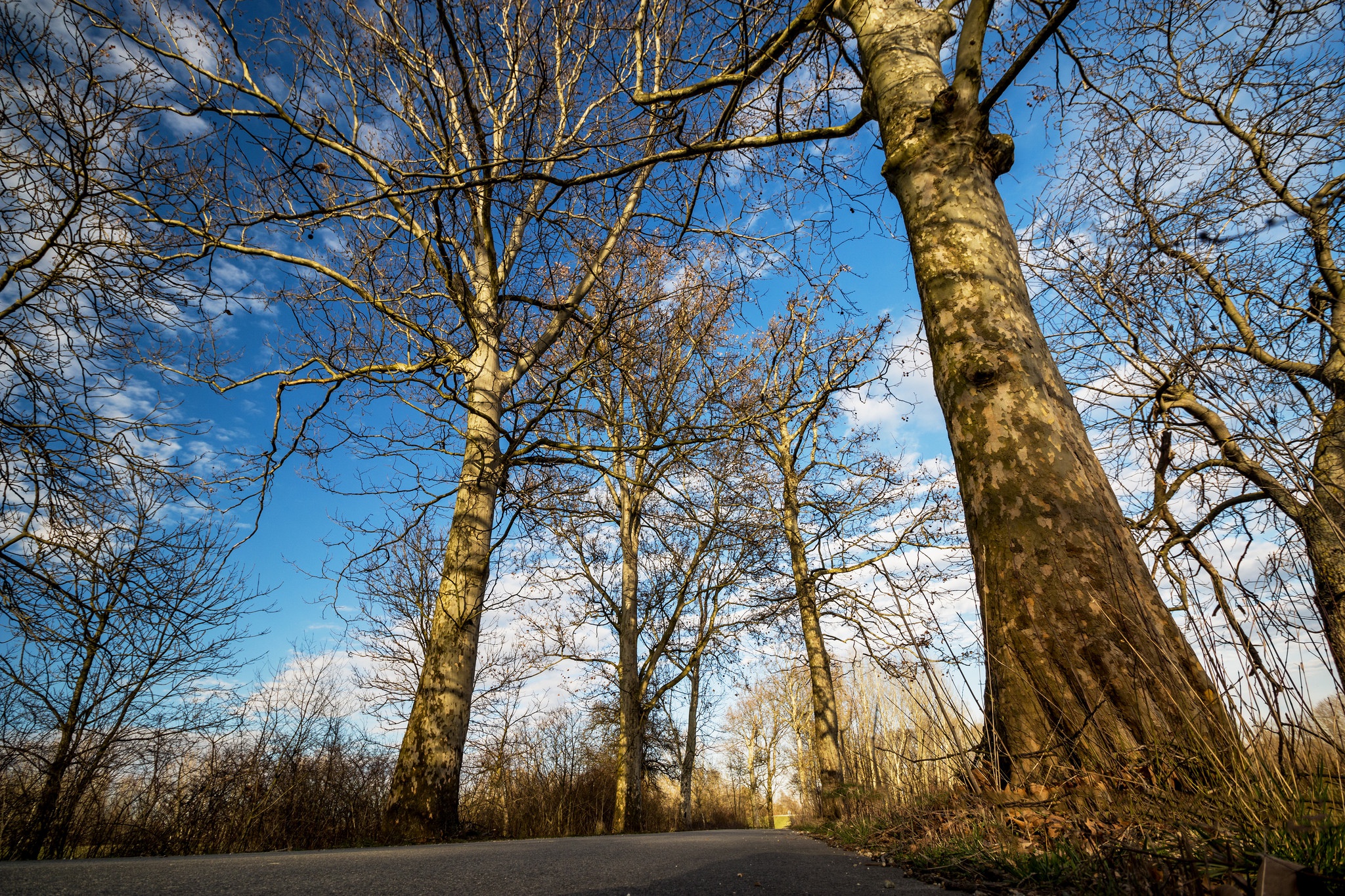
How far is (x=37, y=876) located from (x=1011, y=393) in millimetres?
4151

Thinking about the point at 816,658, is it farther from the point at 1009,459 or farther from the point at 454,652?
the point at 1009,459


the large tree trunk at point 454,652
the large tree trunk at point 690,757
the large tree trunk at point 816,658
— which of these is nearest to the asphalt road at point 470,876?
the large tree trunk at point 454,652

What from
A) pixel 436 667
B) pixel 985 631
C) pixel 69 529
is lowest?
pixel 985 631

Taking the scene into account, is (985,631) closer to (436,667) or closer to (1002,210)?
Answer: (1002,210)

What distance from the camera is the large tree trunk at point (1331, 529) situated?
1.55 metres

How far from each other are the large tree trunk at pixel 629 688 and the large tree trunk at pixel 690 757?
2779mm

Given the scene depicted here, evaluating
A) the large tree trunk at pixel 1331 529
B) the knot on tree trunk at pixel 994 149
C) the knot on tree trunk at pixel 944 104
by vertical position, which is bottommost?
the large tree trunk at pixel 1331 529

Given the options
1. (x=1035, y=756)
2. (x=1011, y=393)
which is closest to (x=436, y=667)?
(x=1035, y=756)

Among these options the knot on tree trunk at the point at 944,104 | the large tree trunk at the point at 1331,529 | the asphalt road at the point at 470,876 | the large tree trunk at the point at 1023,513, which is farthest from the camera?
the knot on tree trunk at the point at 944,104

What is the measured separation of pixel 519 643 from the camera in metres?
14.0

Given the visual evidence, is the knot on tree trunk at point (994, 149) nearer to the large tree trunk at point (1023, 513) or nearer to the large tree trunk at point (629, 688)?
the large tree trunk at point (1023, 513)

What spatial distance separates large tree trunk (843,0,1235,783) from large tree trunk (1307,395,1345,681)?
0.41 meters

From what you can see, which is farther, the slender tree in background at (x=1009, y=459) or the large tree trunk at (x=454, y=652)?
the large tree trunk at (x=454, y=652)

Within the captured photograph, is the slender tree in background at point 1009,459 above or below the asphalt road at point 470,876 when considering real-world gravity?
above
